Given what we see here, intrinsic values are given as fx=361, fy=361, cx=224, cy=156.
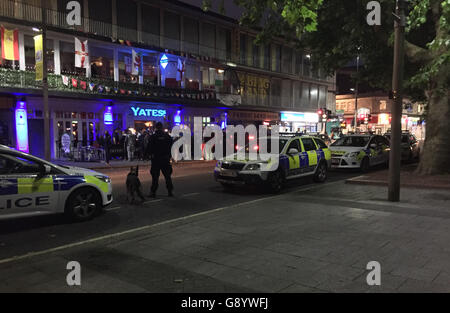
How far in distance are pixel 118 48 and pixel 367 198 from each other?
19.9 metres

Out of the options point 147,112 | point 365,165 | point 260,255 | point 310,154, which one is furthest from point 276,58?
point 260,255

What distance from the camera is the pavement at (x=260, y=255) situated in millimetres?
4191

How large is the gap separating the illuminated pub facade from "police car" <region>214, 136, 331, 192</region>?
23.8 feet

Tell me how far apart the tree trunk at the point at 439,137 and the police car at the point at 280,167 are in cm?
364

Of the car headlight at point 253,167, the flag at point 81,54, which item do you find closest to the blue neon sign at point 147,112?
the flag at point 81,54

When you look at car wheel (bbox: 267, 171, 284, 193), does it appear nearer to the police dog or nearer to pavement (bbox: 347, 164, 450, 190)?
pavement (bbox: 347, 164, 450, 190)

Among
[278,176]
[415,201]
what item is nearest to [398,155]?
[415,201]

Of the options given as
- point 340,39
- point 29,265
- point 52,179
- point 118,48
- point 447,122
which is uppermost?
point 118,48

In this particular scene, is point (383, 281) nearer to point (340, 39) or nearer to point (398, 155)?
point (398, 155)

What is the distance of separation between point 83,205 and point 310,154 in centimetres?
741

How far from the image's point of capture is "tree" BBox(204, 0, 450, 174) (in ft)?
32.6

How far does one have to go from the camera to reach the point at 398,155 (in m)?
8.77

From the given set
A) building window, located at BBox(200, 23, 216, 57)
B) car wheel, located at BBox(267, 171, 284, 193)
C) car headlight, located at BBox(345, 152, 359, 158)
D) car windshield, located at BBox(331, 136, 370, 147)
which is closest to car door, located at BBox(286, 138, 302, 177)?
car wheel, located at BBox(267, 171, 284, 193)
